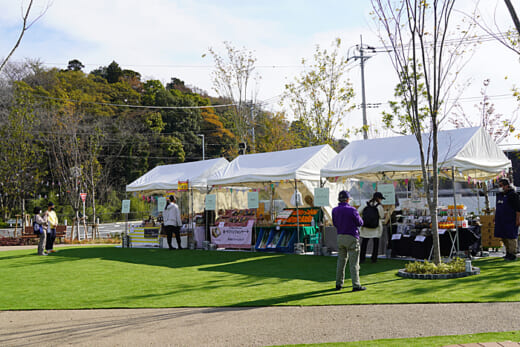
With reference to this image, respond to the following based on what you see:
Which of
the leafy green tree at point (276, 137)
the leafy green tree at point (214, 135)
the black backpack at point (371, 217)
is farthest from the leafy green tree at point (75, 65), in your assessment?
the black backpack at point (371, 217)

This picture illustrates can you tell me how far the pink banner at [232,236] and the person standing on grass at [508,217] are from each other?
24.2 ft

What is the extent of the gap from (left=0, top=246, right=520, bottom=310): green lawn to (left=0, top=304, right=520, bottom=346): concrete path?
0.50m

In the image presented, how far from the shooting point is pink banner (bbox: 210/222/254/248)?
15859mm

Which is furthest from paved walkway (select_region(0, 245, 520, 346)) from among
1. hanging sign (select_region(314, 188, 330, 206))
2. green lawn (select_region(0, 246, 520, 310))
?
hanging sign (select_region(314, 188, 330, 206))

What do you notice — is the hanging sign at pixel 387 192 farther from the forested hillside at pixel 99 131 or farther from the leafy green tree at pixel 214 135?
the leafy green tree at pixel 214 135

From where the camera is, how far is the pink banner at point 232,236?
15859mm

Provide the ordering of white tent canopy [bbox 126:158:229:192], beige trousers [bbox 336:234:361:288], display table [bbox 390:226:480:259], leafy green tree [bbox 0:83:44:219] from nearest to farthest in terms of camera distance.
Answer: beige trousers [bbox 336:234:361:288] < display table [bbox 390:226:480:259] < white tent canopy [bbox 126:158:229:192] < leafy green tree [bbox 0:83:44:219]

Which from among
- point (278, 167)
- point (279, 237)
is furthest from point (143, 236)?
point (278, 167)

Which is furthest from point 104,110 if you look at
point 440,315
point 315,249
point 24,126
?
point 440,315

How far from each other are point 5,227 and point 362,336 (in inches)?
1068

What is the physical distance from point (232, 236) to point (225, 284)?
277 inches

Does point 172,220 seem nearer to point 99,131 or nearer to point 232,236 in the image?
point 232,236

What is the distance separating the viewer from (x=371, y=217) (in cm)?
1148

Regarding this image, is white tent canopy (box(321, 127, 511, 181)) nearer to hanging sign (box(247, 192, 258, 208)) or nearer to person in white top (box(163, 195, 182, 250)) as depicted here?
hanging sign (box(247, 192, 258, 208))
